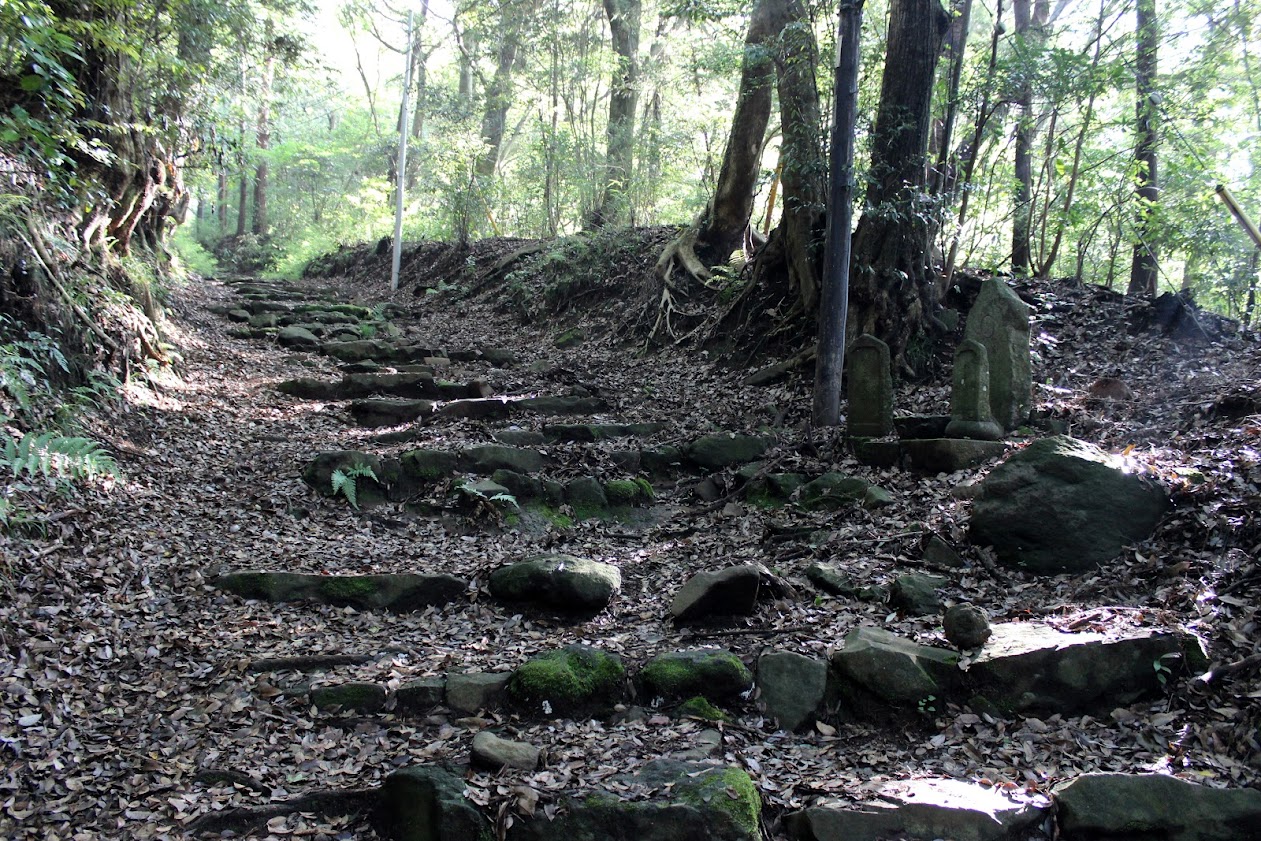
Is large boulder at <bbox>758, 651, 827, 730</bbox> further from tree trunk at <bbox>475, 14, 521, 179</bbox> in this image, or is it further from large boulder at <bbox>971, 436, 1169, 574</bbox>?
tree trunk at <bbox>475, 14, 521, 179</bbox>

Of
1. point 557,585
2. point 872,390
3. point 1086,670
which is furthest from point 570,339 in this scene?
point 1086,670

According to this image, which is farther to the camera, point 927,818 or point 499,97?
point 499,97

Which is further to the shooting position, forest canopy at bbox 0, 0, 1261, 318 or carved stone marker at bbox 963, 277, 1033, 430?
forest canopy at bbox 0, 0, 1261, 318

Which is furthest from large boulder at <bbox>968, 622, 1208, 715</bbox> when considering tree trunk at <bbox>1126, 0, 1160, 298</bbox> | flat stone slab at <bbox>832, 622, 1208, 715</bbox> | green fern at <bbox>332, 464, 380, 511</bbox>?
tree trunk at <bbox>1126, 0, 1160, 298</bbox>

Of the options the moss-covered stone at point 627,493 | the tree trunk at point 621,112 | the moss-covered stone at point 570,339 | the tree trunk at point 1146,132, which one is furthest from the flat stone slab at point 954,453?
the tree trunk at point 621,112

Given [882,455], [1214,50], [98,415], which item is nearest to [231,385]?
[98,415]

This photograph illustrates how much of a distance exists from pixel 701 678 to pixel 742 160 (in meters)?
9.44

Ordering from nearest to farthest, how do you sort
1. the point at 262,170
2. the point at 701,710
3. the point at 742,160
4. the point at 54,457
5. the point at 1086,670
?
the point at 1086,670 → the point at 701,710 → the point at 54,457 → the point at 742,160 → the point at 262,170

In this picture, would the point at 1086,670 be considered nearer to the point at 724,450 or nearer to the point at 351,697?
the point at 351,697

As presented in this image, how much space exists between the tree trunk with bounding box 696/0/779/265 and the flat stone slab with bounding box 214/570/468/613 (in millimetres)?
7541

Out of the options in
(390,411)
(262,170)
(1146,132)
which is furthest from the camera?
(262,170)

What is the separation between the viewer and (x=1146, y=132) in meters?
10.0

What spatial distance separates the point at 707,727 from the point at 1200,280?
34.9ft

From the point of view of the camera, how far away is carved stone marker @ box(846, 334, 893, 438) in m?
7.04
